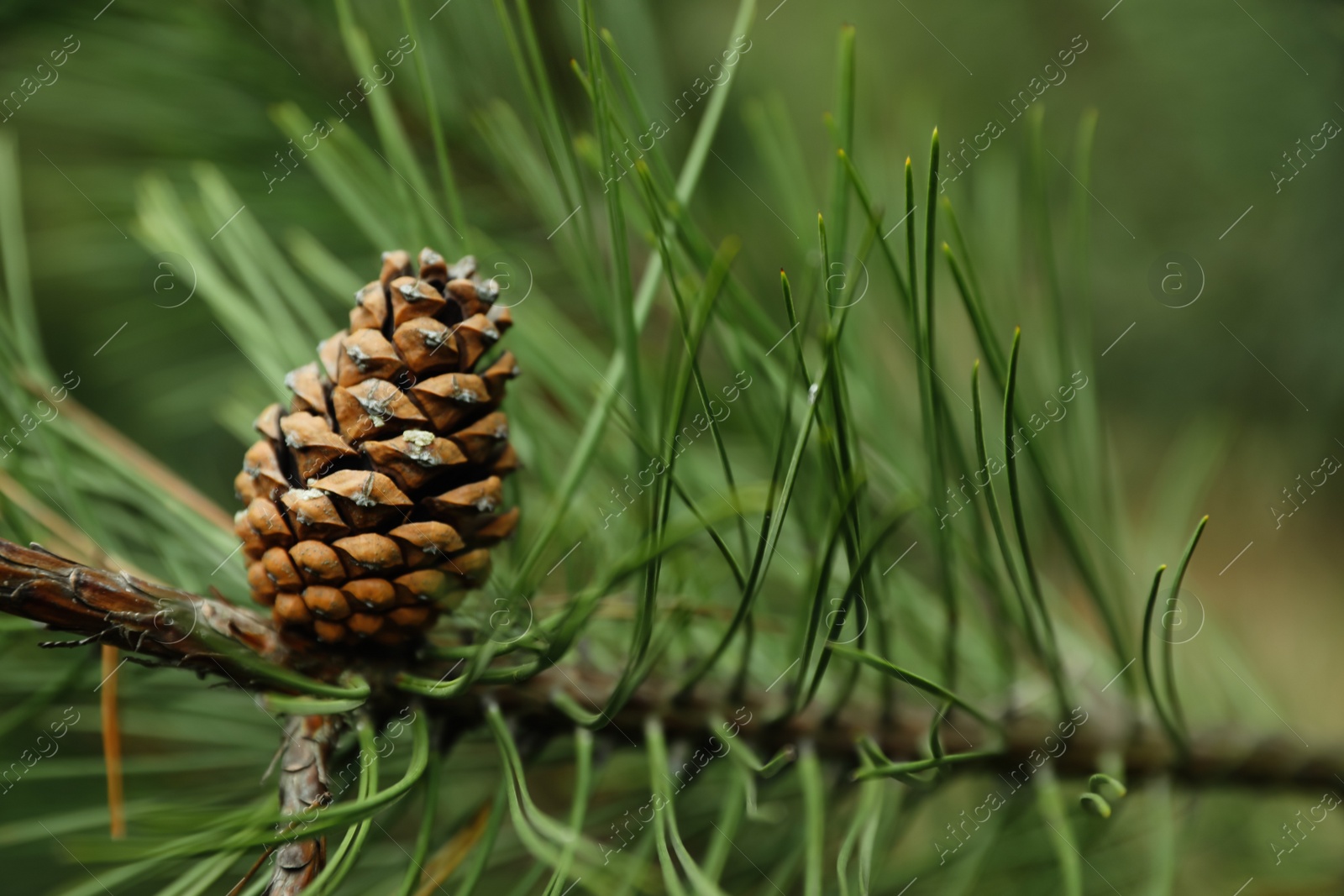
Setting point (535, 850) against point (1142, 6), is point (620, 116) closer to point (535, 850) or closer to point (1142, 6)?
point (535, 850)

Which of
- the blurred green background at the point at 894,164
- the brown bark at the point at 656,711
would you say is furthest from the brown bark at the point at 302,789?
the blurred green background at the point at 894,164

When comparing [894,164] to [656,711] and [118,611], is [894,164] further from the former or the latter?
[118,611]

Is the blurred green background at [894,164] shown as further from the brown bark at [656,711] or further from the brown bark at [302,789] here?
the brown bark at [302,789]

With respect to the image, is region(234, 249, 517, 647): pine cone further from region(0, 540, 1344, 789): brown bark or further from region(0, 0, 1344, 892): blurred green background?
region(0, 0, 1344, 892): blurred green background

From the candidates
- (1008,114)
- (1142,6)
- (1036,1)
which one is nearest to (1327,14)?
(1142,6)

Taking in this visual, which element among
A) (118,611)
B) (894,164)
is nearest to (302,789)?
(118,611)

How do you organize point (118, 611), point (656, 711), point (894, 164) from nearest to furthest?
point (118, 611) < point (656, 711) < point (894, 164)
